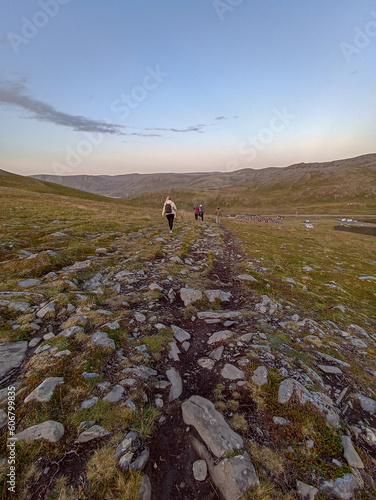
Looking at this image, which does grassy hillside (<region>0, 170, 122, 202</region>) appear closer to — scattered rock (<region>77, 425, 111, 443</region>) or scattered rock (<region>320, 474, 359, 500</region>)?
scattered rock (<region>77, 425, 111, 443</region>)

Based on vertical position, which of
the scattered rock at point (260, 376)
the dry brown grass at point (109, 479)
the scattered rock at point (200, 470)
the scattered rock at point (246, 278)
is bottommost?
the scattered rock at point (246, 278)

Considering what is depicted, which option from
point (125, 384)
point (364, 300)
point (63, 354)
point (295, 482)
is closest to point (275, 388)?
point (295, 482)

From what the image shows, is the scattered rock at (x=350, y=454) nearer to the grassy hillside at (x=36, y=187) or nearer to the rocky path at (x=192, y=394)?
the rocky path at (x=192, y=394)

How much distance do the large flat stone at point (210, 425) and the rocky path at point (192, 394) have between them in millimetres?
19

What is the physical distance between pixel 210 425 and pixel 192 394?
84 cm

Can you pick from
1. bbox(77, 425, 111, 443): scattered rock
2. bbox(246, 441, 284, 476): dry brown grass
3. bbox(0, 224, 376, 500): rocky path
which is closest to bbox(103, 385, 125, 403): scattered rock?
bbox(0, 224, 376, 500): rocky path

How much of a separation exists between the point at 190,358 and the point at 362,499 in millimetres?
3531

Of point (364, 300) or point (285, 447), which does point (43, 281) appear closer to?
point (285, 447)

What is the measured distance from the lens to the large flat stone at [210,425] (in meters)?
3.56

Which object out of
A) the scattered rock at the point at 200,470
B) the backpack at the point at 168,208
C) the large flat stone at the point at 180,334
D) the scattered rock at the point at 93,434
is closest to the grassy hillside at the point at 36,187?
the backpack at the point at 168,208

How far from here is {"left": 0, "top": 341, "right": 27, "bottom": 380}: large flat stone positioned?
15.2ft

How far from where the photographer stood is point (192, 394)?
4.65 meters

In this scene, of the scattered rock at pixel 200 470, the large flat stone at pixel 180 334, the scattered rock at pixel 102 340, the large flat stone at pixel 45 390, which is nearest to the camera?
the scattered rock at pixel 200 470

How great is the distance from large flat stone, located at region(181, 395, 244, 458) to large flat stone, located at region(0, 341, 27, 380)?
363cm
